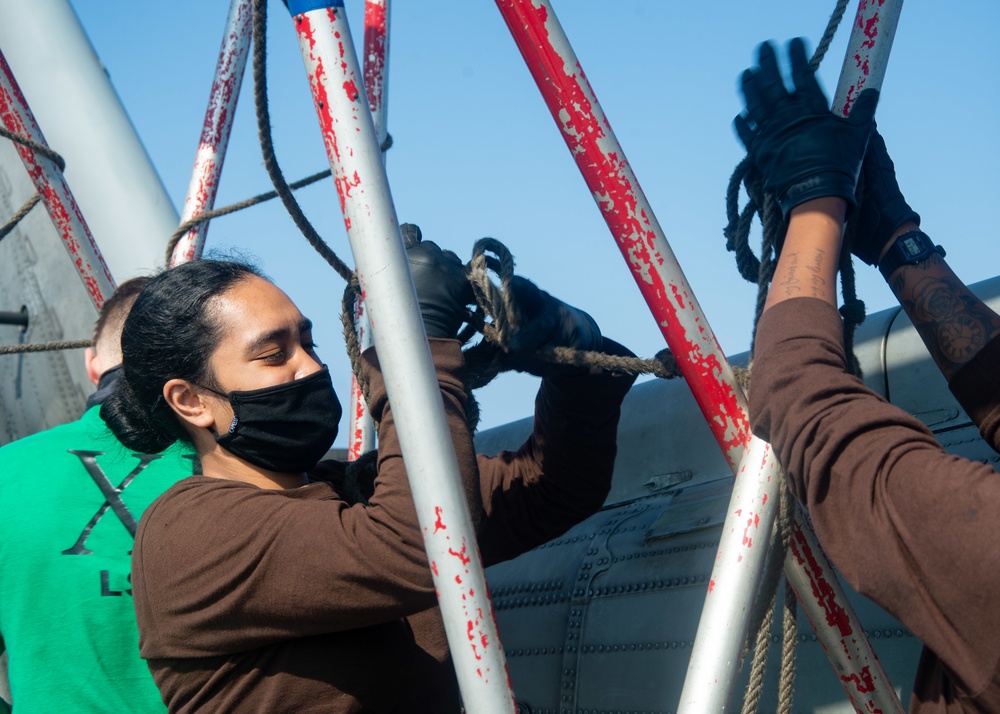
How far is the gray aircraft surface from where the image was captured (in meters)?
2.42

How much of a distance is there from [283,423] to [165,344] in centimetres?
29

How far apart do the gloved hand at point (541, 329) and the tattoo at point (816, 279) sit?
0.54 meters

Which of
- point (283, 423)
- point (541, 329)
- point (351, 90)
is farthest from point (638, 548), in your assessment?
point (351, 90)

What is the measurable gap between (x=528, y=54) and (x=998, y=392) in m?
0.96

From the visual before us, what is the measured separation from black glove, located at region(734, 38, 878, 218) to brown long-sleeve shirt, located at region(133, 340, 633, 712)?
61 cm

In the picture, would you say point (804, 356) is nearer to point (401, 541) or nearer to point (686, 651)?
point (401, 541)

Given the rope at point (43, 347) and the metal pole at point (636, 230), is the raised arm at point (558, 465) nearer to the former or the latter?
the metal pole at point (636, 230)

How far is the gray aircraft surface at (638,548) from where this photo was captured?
2422mm

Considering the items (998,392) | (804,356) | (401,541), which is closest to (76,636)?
(401,541)

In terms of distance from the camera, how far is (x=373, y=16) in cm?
284

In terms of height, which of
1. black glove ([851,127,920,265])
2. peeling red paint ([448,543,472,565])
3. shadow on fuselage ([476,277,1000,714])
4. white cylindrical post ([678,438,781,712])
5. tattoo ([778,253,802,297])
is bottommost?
shadow on fuselage ([476,277,1000,714])

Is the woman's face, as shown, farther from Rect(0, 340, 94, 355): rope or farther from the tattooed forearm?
Rect(0, 340, 94, 355): rope

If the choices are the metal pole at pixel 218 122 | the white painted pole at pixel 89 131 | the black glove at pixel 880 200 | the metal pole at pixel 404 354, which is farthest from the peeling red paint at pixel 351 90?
the white painted pole at pixel 89 131

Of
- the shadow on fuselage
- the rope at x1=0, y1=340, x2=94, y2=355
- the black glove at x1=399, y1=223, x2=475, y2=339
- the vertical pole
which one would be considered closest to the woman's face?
the black glove at x1=399, y1=223, x2=475, y2=339
